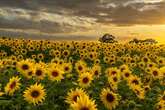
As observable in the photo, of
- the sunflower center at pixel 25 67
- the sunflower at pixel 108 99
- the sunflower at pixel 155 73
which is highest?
the sunflower center at pixel 25 67

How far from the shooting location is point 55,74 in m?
Answer: 12.9

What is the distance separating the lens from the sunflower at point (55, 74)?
1282cm

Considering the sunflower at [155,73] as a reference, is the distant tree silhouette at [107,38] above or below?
below

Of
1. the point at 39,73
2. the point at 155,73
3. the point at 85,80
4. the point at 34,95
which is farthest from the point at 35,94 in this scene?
the point at 155,73

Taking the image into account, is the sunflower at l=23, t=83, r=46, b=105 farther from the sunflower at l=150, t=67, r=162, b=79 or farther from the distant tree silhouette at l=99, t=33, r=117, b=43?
the distant tree silhouette at l=99, t=33, r=117, b=43

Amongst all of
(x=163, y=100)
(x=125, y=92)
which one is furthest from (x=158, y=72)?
(x=163, y=100)

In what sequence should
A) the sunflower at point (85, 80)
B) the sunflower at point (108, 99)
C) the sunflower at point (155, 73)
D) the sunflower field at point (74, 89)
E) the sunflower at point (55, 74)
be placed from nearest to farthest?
the sunflower at point (108, 99) → the sunflower field at point (74, 89) → the sunflower at point (85, 80) → the sunflower at point (55, 74) → the sunflower at point (155, 73)

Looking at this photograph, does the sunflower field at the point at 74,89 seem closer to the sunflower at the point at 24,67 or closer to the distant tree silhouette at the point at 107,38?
the sunflower at the point at 24,67

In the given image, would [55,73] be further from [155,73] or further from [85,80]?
[155,73]

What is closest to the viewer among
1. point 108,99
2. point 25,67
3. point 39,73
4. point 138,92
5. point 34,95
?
point 108,99

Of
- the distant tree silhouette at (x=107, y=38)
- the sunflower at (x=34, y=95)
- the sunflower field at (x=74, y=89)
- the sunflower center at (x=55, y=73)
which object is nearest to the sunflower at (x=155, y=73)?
the sunflower field at (x=74, y=89)

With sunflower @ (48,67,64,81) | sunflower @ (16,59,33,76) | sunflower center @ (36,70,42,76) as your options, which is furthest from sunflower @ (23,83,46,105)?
sunflower @ (16,59,33,76)

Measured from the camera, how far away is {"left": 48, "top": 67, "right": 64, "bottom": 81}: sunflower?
12820 millimetres

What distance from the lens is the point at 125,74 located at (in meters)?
14.2
